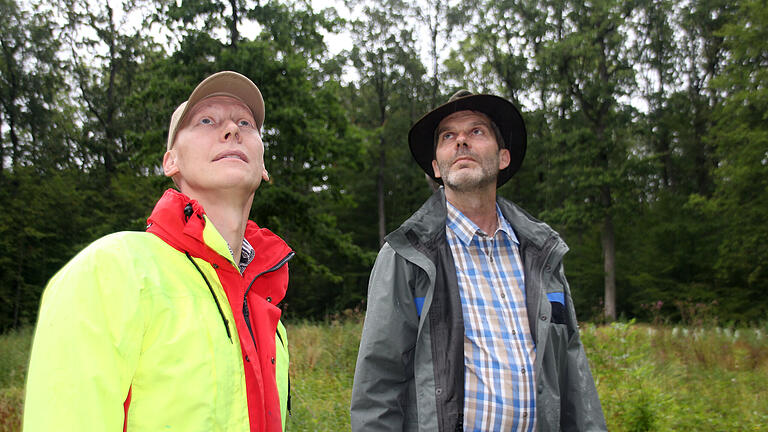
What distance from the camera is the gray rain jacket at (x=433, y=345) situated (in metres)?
2.37

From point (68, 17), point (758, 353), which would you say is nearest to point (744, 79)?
point (758, 353)

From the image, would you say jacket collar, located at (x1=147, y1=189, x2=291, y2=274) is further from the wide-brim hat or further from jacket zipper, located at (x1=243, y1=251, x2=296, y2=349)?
the wide-brim hat

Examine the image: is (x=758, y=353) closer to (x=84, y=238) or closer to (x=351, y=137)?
(x=351, y=137)

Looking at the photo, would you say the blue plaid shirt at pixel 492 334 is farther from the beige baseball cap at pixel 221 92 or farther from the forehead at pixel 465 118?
the beige baseball cap at pixel 221 92

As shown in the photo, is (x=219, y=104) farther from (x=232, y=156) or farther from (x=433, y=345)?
(x=433, y=345)

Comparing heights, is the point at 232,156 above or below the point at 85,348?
above

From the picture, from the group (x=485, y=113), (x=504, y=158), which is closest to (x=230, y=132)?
(x=485, y=113)

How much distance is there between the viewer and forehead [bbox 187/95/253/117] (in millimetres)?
1867

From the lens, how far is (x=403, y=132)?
29500mm

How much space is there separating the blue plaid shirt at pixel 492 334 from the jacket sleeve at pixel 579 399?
253mm

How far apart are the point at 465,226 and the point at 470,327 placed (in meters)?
0.56

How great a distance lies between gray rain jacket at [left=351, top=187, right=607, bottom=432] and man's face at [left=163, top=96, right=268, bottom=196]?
942 mm

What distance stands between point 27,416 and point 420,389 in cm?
161

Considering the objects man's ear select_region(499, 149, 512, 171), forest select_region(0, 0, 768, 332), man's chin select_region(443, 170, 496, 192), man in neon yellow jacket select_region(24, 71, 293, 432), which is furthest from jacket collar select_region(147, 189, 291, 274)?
forest select_region(0, 0, 768, 332)
